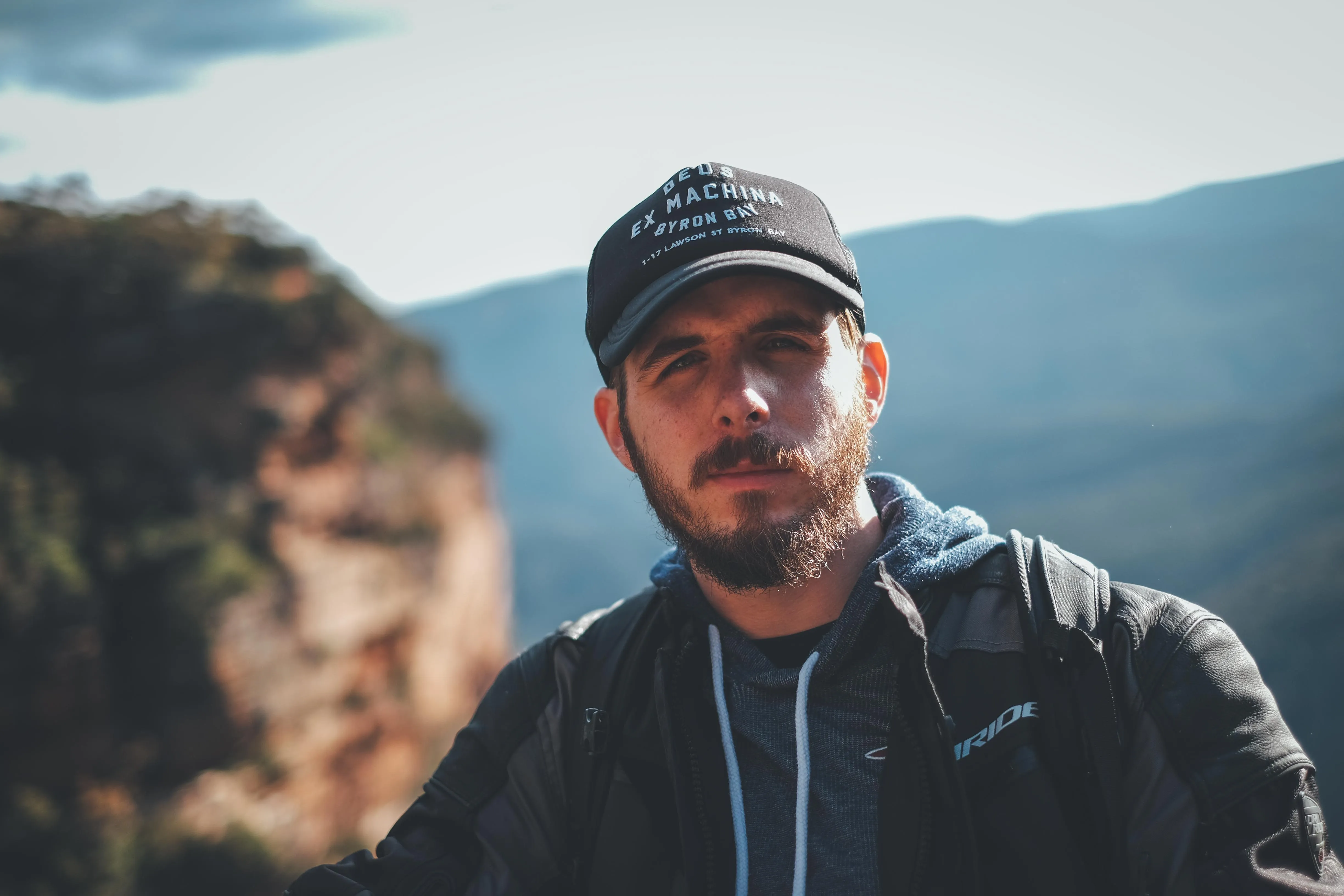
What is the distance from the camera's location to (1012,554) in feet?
5.26

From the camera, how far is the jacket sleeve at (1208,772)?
125cm

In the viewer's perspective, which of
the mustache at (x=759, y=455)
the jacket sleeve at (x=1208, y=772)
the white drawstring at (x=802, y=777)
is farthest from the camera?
the mustache at (x=759, y=455)

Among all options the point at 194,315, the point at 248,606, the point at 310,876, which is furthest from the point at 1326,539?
the point at 194,315

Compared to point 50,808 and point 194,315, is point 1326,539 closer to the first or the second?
point 50,808

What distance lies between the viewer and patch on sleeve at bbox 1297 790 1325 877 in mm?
1247

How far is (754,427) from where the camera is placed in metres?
1.64

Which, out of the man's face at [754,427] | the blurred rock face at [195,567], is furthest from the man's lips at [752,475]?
the blurred rock face at [195,567]

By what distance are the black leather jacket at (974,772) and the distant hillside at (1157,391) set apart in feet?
3.04

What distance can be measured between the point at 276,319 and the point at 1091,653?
12.7 metres

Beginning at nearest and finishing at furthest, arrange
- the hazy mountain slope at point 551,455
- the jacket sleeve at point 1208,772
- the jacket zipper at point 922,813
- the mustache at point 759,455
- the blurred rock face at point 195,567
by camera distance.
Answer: the jacket sleeve at point 1208,772 → the jacket zipper at point 922,813 → the mustache at point 759,455 → the blurred rock face at point 195,567 → the hazy mountain slope at point 551,455

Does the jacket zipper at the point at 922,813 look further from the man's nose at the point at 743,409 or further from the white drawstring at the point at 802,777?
the man's nose at the point at 743,409

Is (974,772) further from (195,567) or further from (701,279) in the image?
(195,567)

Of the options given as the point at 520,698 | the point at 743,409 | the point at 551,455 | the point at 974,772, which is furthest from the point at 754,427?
the point at 551,455

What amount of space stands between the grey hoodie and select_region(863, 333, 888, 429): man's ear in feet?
1.13
